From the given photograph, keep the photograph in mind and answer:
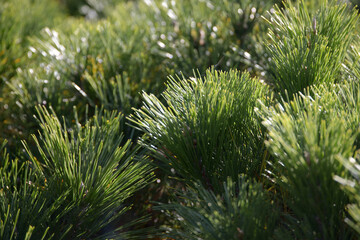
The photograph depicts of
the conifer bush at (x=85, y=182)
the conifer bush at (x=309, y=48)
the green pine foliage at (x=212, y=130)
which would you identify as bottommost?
the conifer bush at (x=85, y=182)

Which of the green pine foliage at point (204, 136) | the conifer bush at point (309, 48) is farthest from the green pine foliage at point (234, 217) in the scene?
the conifer bush at point (309, 48)

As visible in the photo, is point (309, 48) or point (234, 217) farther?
point (309, 48)

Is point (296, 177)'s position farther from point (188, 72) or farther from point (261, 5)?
point (261, 5)

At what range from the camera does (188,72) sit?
0.66 metres

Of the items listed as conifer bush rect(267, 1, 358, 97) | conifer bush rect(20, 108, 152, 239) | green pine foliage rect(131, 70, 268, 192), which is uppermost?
conifer bush rect(267, 1, 358, 97)

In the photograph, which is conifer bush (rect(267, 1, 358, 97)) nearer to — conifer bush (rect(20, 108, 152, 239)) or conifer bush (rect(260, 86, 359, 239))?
conifer bush (rect(260, 86, 359, 239))

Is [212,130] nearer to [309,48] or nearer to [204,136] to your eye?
[204,136]

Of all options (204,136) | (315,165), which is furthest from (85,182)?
(315,165)

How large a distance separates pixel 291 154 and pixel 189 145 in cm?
13

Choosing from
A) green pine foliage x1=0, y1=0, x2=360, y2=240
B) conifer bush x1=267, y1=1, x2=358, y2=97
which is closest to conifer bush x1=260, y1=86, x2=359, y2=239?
green pine foliage x1=0, y1=0, x2=360, y2=240

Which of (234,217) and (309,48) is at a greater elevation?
(309,48)

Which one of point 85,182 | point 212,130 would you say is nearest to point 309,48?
point 212,130

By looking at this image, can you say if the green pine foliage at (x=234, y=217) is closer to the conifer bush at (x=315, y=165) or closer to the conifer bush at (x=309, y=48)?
the conifer bush at (x=315, y=165)

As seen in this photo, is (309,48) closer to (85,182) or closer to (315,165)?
(315,165)
